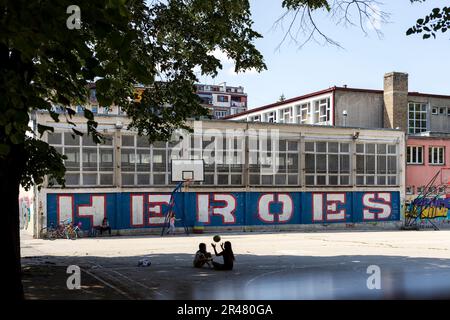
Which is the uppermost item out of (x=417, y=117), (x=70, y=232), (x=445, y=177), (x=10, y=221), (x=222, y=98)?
(x=222, y=98)

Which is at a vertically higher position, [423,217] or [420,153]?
[420,153]

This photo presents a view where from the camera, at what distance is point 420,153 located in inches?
1897

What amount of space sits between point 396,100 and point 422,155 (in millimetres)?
5514

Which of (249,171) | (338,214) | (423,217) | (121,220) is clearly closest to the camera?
(121,220)

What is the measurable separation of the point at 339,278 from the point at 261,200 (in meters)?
24.5

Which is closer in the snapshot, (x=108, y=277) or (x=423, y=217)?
(x=108, y=277)

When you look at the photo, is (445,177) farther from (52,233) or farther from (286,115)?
(52,233)

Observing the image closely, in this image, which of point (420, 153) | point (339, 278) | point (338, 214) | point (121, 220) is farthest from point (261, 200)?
point (339, 278)

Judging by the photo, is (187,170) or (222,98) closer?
(187,170)

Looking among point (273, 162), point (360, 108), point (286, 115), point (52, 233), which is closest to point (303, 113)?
point (286, 115)

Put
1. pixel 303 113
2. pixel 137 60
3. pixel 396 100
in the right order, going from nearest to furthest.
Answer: pixel 137 60 < pixel 396 100 < pixel 303 113

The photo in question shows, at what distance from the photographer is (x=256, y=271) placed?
17609mm

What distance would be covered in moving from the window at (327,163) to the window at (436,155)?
940 centimetres
